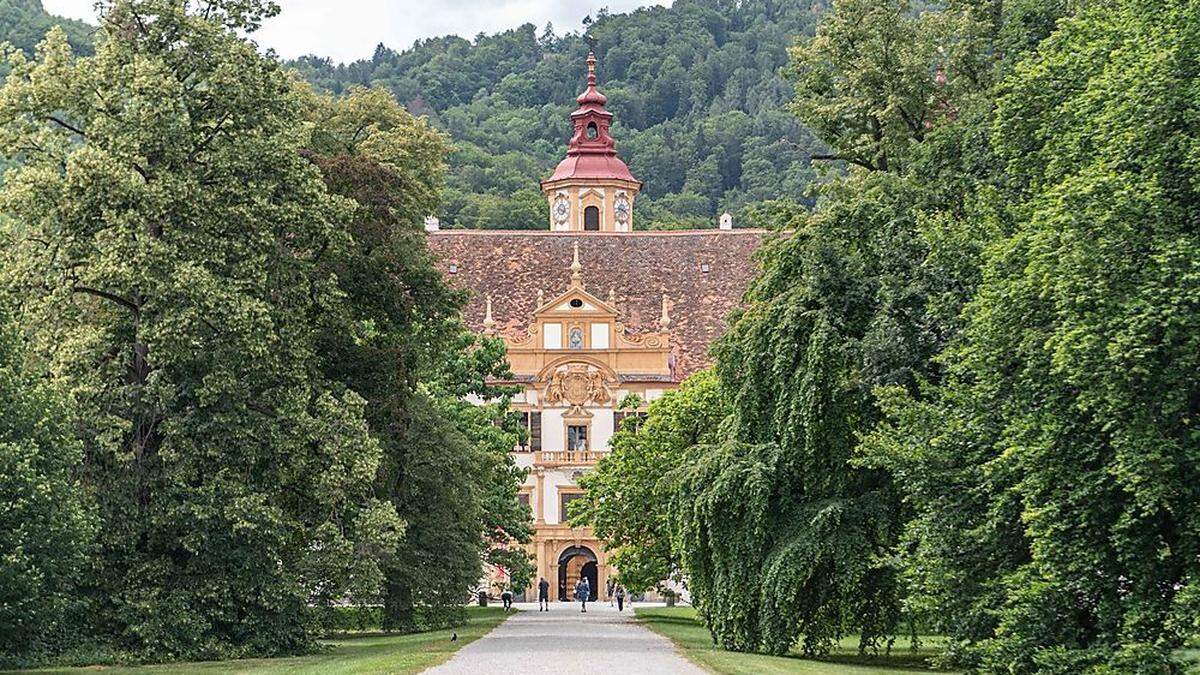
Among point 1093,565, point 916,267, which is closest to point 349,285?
point 916,267

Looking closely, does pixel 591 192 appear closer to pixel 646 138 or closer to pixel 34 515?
pixel 646 138

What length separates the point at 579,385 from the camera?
94.2m

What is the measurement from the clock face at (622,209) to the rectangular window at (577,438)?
67.3 ft

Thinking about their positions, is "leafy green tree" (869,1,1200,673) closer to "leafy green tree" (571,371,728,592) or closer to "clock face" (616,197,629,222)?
"leafy green tree" (571,371,728,592)

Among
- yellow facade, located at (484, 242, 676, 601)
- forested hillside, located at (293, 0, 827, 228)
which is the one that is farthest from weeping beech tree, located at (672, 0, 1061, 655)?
forested hillside, located at (293, 0, 827, 228)

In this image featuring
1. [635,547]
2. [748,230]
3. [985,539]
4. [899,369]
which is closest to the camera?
[985,539]

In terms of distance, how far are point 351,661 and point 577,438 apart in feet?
200

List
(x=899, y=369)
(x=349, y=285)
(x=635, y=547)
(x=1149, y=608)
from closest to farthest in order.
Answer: (x=1149, y=608), (x=899, y=369), (x=349, y=285), (x=635, y=547)

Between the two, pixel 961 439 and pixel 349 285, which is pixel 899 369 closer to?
pixel 961 439

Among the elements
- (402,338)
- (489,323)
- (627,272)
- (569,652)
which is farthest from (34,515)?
(627,272)

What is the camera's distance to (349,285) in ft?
143

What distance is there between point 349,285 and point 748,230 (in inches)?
2443

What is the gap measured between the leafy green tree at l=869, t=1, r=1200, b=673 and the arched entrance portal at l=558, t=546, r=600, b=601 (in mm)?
65953

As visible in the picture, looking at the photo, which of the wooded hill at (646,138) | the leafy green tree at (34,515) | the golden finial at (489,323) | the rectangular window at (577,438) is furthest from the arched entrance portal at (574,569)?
the leafy green tree at (34,515)
